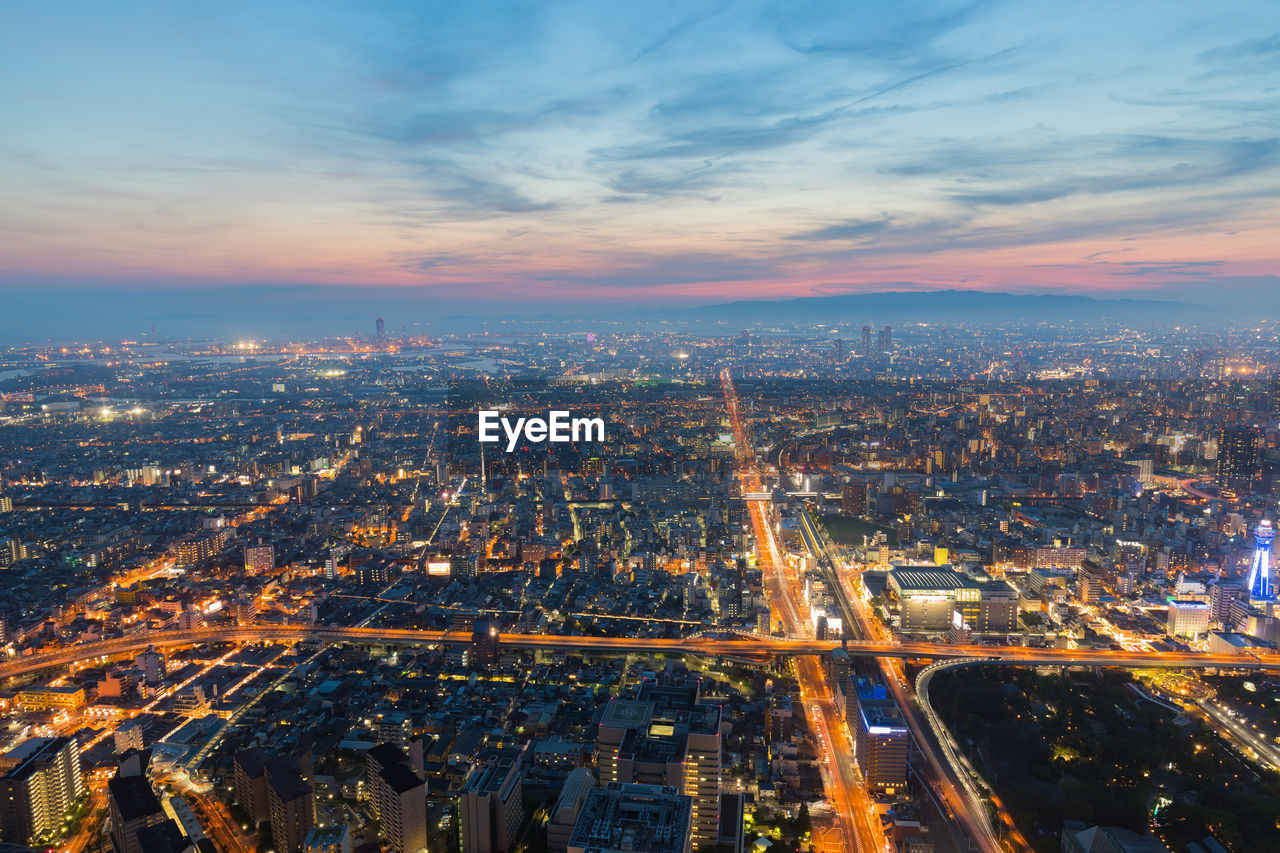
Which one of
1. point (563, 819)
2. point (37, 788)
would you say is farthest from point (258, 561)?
point (563, 819)

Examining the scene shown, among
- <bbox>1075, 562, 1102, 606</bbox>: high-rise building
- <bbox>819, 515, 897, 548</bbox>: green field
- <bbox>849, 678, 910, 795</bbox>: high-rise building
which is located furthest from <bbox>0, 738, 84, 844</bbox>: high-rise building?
<bbox>1075, 562, 1102, 606</bbox>: high-rise building

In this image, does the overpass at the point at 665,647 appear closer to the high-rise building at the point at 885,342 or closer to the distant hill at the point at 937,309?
the high-rise building at the point at 885,342

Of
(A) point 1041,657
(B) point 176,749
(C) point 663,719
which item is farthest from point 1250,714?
(B) point 176,749

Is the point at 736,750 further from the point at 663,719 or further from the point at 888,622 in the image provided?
the point at 888,622

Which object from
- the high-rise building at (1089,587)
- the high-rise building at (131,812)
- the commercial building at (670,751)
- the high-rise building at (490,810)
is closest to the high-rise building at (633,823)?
the commercial building at (670,751)

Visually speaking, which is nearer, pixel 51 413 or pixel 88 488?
pixel 88 488

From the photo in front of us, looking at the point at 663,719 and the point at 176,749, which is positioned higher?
the point at 663,719
